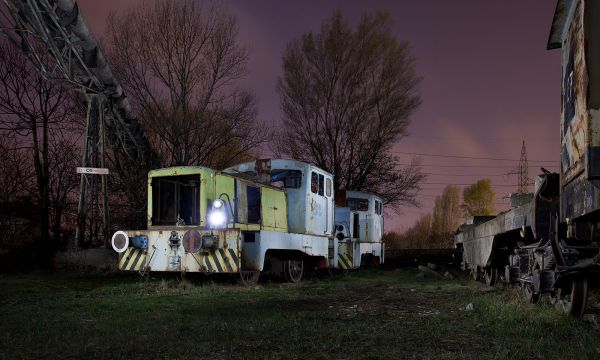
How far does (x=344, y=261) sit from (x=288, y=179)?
4.63 m

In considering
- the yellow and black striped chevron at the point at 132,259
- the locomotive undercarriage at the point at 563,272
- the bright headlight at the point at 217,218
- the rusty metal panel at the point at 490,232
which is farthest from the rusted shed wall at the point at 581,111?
the yellow and black striped chevron at the point at 132,259

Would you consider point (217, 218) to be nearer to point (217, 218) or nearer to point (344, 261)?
point (217, 218)

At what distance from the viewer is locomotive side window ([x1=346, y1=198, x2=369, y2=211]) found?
2059cm

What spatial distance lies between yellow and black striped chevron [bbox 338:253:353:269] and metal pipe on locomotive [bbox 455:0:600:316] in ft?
29.5

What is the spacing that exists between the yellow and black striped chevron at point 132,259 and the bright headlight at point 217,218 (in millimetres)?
1511

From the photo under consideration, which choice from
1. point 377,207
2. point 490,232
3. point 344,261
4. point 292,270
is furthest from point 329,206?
point 377,207

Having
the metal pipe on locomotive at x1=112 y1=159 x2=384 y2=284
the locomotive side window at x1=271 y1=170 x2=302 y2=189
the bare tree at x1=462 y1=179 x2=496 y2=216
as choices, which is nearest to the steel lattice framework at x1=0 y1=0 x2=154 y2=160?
the metal pipe on locomotive at x1=112 y1=159 x2=384 y2=284

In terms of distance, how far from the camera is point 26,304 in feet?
25.1

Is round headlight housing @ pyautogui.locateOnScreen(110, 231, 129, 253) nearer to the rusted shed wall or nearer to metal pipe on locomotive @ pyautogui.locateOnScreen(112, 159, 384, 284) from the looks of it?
metal pipe on locomotive @ pyautogui.locateOnScreen(112, 159, 384, 284)

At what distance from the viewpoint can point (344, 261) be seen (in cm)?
1714

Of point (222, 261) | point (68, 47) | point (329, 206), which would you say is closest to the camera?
point (222, 261)

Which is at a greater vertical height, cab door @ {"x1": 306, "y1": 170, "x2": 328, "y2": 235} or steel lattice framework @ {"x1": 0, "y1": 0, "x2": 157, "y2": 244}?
steel lattice framework @ {"x1": 0, "y1": 0, "x2": 157, "y2": 244}

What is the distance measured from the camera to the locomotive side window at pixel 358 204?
20.6 m

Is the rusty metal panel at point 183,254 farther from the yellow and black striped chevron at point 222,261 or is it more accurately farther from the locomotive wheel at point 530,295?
the locomotive wheel at point 530,295
